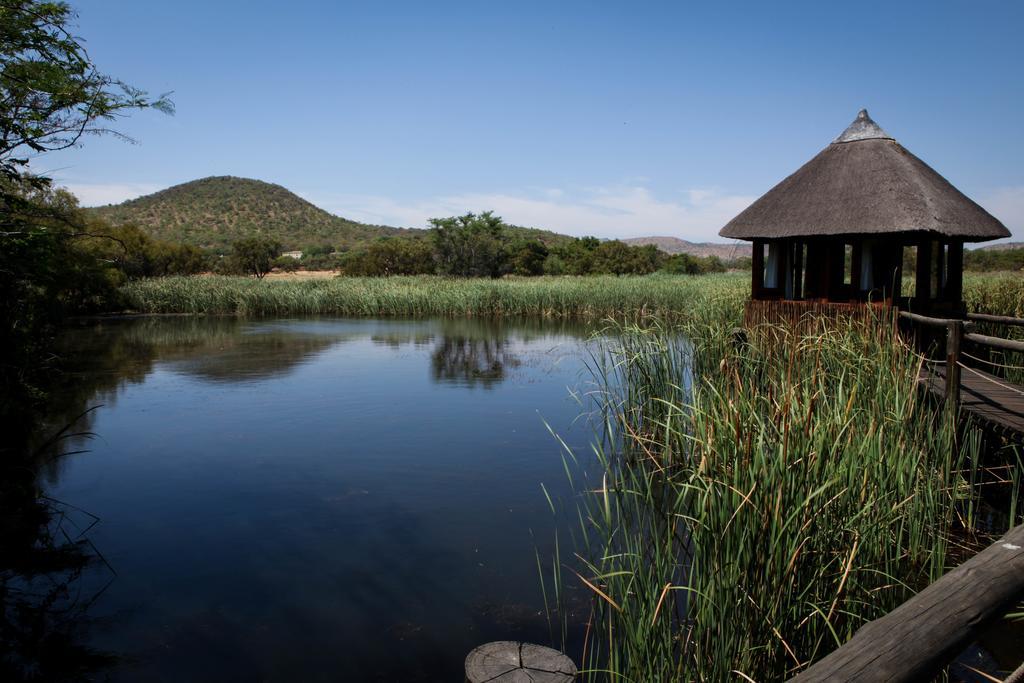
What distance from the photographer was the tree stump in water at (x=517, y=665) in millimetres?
2857

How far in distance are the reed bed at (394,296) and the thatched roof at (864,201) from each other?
41.2 feet

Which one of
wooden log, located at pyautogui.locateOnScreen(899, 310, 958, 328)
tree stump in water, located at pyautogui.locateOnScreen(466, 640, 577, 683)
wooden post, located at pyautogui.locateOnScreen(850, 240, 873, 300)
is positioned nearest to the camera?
tree stump in water, located at pyautogui.locateOnScreen(466, 640, 577, 683)

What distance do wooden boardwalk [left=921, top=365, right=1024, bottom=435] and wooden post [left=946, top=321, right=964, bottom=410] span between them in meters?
0.11

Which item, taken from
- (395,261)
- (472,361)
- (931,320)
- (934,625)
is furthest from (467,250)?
(934,625)

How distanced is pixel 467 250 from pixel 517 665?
1434 inches

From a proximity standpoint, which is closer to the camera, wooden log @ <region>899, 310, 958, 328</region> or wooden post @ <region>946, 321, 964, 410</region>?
wooden post @ <region>946, 321, 964, 410</region>

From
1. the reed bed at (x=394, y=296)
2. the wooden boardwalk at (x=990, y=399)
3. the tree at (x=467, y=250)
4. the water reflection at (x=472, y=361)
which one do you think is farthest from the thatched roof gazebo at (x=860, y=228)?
the tree at (x=467, y=250)

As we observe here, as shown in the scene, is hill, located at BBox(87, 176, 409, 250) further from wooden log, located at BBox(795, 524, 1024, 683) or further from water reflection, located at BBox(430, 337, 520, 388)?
wooden log, located at BBox(795, 524, 1024, 683)

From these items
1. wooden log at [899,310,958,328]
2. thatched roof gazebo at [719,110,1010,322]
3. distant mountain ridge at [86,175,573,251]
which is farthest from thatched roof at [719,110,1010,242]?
distant mountain ridge at [86,175,573,251]

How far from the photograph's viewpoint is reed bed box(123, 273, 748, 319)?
→ 23484mm

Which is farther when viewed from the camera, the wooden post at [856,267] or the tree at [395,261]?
the tree at [395,261]

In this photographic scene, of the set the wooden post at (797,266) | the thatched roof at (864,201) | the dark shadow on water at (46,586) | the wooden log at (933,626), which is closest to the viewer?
the wooden log at (933,626)

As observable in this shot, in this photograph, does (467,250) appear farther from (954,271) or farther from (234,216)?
(234,216)

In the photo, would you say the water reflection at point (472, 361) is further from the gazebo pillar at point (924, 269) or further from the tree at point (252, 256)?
→ the tree at point (252, 256)
